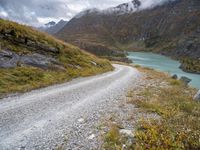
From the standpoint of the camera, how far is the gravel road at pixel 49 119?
887cm

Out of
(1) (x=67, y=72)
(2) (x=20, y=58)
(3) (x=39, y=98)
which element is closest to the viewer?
(3) (x=39, y=98)

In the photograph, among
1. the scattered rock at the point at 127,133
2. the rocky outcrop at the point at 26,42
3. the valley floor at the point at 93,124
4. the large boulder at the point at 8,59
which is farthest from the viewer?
the rocky outcrop at the point at 26,42

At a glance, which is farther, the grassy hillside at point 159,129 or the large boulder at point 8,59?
the large boulder at point 8,59

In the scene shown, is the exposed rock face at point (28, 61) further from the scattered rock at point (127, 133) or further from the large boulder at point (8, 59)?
the scattered rock at point (127, 133)

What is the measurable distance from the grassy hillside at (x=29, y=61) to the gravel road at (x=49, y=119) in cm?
324

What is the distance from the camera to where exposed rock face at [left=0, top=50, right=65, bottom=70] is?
71.5ft

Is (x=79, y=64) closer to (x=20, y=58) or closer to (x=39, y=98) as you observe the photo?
(x=20, y=58)

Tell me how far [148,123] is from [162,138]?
2.33m

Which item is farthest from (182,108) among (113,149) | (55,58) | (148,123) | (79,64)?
(79,64)

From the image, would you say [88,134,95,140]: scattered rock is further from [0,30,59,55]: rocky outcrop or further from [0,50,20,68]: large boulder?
[0,30,59,55]: rocky outcrop

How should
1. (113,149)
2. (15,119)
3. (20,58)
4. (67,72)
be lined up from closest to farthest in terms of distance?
(113,149)
(15,119)
(20,58)
(67,72)

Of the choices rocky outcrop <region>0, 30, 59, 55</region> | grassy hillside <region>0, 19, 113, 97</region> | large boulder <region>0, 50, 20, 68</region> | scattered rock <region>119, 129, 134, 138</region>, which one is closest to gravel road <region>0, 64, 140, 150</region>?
scattered rock <region>119, 129, 134, 138</region>

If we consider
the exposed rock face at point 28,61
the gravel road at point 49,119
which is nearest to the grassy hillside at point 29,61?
the exposed rock face at point 28,61

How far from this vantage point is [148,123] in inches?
440
